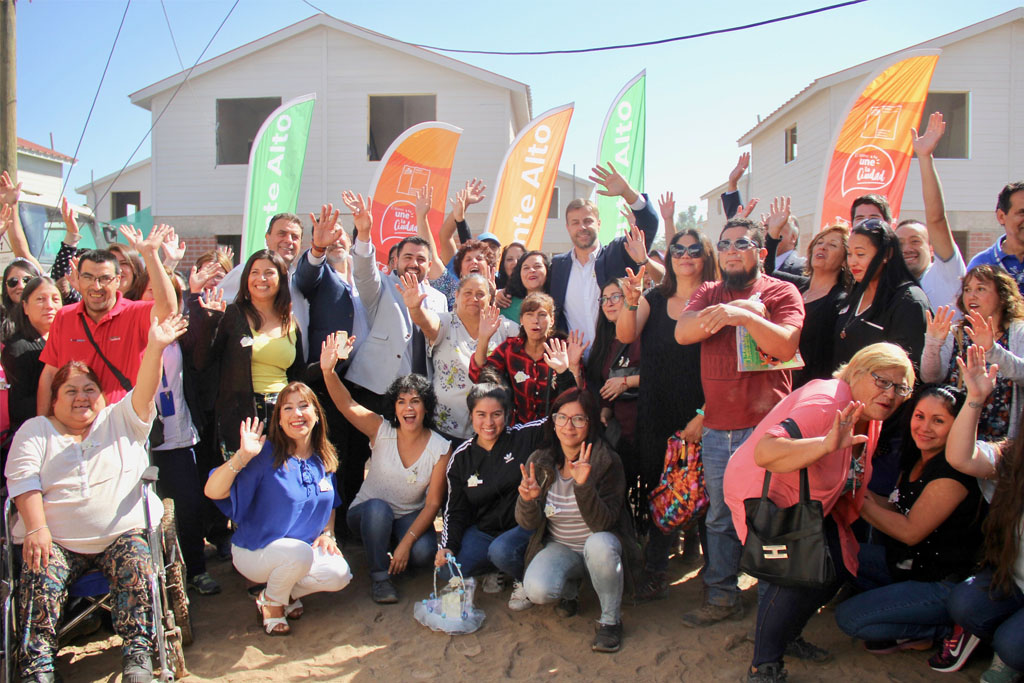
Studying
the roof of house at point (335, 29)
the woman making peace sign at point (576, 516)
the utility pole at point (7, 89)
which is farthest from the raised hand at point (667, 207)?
the roof of house at point (335, 29)

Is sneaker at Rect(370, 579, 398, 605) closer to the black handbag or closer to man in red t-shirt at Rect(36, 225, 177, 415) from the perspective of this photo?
man in red t-shirt at Rect(36, 225, 177, 415)

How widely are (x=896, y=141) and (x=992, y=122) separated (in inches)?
291

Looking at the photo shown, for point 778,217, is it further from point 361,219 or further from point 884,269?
point 361,219

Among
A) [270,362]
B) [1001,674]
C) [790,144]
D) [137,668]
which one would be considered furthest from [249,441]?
[790,144]

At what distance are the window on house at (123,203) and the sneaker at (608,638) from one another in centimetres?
2356

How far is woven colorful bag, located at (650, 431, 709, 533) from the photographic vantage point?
3.90 metres

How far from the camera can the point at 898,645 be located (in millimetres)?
3508

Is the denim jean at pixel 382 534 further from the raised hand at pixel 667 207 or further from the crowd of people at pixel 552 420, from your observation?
the raised hand at pixel 667 207

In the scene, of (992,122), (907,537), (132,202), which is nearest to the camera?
(907,537)

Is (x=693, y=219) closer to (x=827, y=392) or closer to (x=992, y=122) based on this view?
(x=992, y=122)

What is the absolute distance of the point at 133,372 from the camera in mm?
4004

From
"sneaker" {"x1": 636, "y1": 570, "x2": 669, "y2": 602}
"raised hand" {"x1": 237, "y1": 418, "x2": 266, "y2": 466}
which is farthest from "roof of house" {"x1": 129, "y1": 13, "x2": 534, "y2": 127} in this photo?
"sneaker" {"x1": 636, "y1": 570, "x2": 669, "y2": 602}

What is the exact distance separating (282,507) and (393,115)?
14.1 meters

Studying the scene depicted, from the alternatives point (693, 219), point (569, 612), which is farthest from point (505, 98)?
point (693, 219)
